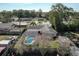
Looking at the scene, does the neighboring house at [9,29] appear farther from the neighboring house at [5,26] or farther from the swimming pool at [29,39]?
the swimming pool at [29,39]

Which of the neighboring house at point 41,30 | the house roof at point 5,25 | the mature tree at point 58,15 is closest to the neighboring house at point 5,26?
the house roof at point 5,25

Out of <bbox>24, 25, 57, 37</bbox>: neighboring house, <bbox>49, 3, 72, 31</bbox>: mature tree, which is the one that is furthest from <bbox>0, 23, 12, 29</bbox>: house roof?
<bbox>49, 3, 72, 31</bbox>: mature tree

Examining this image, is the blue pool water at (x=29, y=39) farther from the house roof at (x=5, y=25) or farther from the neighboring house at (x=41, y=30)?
the house roof at (x=5, y=25)

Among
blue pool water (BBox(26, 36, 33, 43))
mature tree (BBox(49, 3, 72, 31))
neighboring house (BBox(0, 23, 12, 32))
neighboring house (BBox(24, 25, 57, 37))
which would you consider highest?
mature tree (BBox(49, 3, 72, 31))

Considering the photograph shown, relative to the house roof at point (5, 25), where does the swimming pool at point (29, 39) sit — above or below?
below

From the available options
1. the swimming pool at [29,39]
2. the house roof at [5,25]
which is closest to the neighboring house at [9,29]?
the house roof at [5,25]

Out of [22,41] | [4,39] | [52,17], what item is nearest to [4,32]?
[4,39]

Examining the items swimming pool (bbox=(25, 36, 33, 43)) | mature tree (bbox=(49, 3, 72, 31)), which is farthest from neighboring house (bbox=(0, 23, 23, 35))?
mature tree (bbox=(49, 3, 72, 31))

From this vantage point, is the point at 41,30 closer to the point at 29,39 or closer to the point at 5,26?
the point at 29,39

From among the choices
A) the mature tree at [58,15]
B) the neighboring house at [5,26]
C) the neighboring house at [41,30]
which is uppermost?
the mature tree at [58,15]

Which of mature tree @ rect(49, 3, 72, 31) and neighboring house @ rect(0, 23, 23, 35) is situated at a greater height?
mature tree @ rect(49, 3, 72, 31)

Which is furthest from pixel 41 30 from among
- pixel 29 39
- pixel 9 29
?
pixel 9 29

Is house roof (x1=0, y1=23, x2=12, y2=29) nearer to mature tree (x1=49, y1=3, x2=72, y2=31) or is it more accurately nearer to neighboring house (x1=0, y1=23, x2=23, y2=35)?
neighboring house (x1=0, y1=23, x2=23, y2=35)
